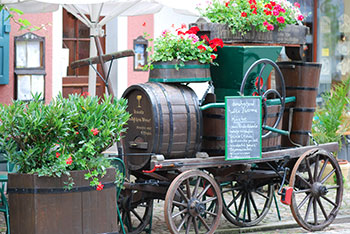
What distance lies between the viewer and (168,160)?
6.13m

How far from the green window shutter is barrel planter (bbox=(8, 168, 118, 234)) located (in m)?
3.38

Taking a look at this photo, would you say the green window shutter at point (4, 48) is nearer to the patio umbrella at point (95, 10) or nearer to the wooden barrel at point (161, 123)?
the patio umbrella at point (95, 10)

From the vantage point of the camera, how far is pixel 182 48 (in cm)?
649

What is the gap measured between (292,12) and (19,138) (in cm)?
323

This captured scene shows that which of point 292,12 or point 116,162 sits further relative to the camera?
point 292,12

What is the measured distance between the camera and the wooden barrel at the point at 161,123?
626 cm

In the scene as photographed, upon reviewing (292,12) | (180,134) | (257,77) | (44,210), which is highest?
(292,12)

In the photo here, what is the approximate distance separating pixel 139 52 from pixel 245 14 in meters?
4.02

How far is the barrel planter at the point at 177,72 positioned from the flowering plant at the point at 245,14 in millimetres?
602

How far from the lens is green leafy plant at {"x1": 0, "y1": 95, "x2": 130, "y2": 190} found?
17.4ft

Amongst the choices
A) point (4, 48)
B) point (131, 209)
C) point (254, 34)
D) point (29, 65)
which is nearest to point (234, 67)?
point (254, 34)

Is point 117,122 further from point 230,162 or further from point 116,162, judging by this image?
point 230,162

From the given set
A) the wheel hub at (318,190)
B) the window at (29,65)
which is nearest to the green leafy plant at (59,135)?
the wheel hub at (318,190)

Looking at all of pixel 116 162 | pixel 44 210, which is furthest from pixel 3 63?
pixel 44 210
